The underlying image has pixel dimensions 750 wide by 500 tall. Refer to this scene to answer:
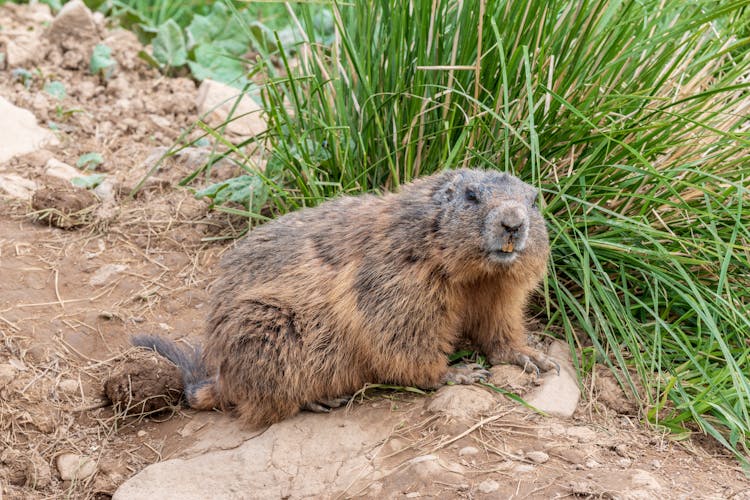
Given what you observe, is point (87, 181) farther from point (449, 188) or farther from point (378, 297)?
point (449, 188)

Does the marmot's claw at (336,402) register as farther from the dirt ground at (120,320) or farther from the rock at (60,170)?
the rock at (60,170)

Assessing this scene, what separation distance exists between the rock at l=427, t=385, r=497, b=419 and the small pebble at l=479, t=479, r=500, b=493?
0.43m

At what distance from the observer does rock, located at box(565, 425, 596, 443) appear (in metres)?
3.82

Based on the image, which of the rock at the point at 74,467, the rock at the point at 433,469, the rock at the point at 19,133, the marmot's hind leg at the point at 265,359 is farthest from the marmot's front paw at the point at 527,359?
the rock at the point at 19,133

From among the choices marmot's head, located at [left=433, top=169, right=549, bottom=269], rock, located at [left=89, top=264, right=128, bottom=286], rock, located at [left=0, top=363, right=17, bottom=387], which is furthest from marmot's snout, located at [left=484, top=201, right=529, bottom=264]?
rock, located at [left=89, top=264, right=128, bottom=286]

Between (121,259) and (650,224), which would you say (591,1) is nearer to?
(650,224)

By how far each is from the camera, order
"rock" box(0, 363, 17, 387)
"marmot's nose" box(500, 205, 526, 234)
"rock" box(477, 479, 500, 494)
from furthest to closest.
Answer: "rock" box(0, 363, 17, 387) → "marmot's nose" box(500, 205, 526, 234) → "rock" box(477, 479, 500, 494)

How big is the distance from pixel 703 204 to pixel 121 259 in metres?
3.68

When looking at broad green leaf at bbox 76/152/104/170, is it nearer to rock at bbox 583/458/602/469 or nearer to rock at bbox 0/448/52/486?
rock at bbox 0/448/52/486

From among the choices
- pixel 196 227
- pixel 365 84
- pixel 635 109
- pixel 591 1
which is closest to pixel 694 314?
pixel 635 109

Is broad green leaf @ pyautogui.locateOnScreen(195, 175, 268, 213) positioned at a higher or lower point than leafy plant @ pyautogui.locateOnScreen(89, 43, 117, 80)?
lower

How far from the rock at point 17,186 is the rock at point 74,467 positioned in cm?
230

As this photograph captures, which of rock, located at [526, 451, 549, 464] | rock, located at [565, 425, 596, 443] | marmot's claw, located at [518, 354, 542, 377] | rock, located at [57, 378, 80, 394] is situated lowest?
rock, located at [57, 378, 80, 394]

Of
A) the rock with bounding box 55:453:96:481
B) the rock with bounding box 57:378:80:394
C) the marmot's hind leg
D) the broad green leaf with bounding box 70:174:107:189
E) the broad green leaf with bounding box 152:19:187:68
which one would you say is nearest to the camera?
the marmot's hind leg
